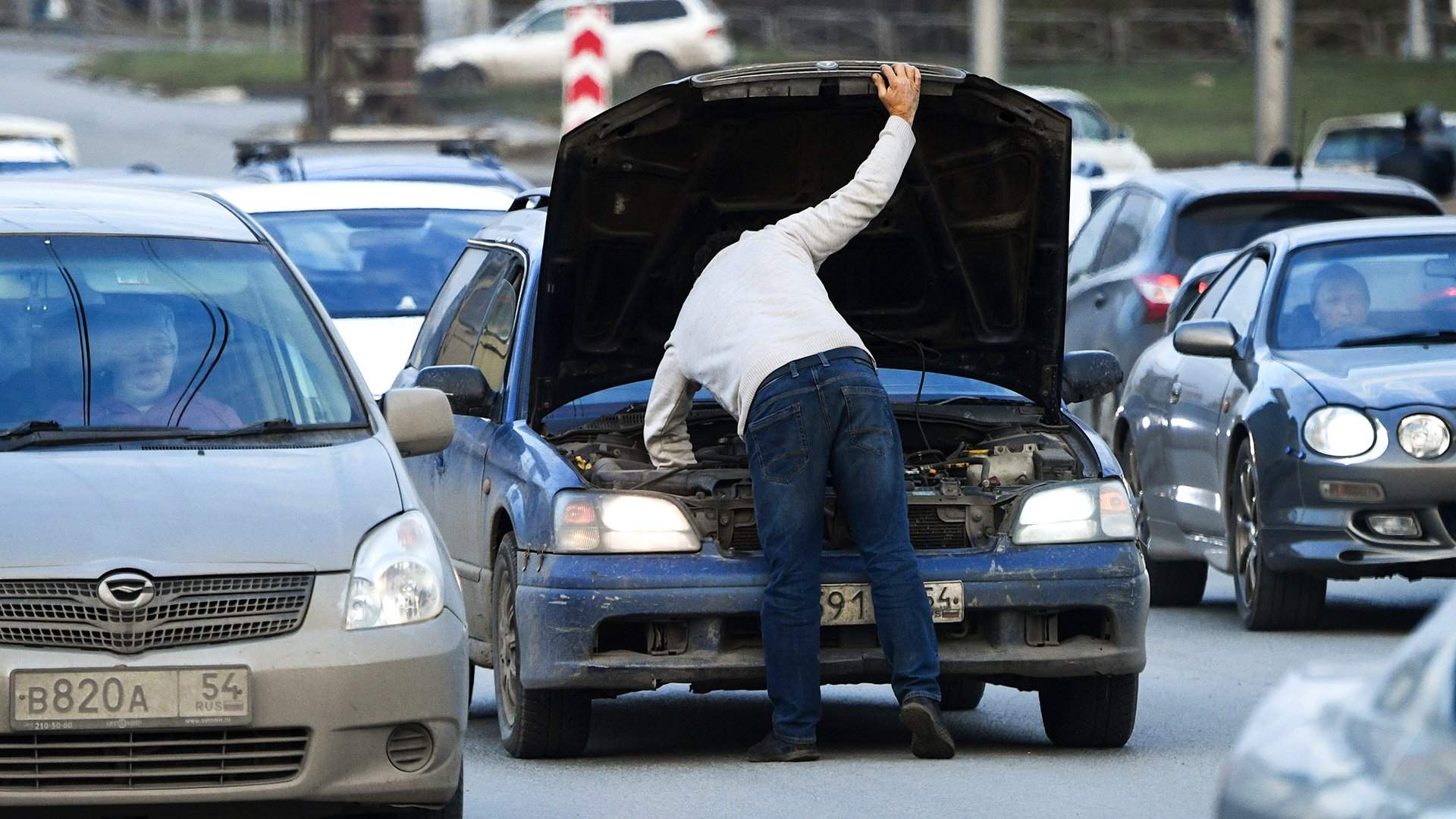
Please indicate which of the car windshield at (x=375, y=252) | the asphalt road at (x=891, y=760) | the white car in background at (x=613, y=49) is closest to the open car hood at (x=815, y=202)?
the asphalt road at (x=891, y=760)

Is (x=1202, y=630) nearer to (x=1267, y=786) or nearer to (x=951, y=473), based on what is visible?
(x=951, y=473)

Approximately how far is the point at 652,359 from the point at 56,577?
3420 millimetres

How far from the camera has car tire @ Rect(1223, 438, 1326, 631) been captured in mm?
11281

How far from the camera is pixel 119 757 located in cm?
598

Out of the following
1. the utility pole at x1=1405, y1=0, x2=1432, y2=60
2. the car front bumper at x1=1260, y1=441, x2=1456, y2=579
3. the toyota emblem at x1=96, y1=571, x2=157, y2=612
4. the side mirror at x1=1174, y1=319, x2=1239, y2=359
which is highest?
the toyota emblem at x1=96, y1=571, x2=157, y2=612

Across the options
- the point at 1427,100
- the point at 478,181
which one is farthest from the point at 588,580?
the point at 1427,100

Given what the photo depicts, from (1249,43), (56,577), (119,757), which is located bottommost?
(1249,43)

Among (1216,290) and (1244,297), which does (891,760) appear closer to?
(1244,297)

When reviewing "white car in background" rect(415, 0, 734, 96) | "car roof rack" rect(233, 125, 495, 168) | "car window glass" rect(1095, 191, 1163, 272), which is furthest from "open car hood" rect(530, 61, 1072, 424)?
"white car in background" rect(415, 0, 734, 96)

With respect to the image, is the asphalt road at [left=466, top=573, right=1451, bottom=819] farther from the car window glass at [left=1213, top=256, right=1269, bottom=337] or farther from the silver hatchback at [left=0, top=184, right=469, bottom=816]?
the car window glass at [left=1213, top=256, right=1269, bottom=337]

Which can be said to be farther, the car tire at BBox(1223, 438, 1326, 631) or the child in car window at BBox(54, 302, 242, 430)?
the car tire at BBox(1223, 438, 1326, 631)

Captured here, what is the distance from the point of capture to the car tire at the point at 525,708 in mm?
8266

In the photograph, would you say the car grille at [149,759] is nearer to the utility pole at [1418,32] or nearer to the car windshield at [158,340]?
the car windshield at [158,340]

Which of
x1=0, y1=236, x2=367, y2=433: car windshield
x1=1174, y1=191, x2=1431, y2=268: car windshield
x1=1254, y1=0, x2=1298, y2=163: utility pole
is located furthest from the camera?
x1=1254, y1=0, x2=1298, y2=163: utility pole
